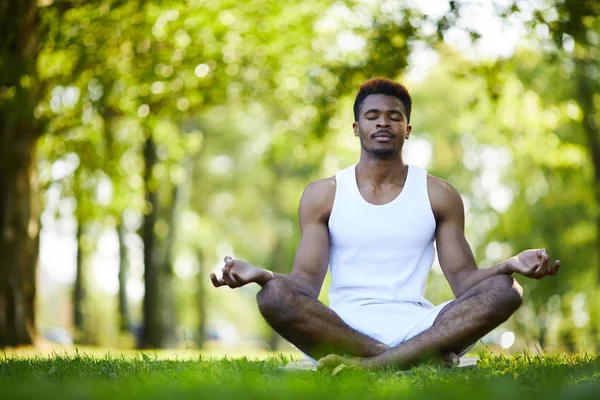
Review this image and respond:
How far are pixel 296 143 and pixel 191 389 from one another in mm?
14028

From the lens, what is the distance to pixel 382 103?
20.9 feet

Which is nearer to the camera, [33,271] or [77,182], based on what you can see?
[33,271]

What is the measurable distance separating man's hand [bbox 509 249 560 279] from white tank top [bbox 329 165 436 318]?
2.53ft

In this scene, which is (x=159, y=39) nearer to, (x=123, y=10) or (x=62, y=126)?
(x=123, y=10)

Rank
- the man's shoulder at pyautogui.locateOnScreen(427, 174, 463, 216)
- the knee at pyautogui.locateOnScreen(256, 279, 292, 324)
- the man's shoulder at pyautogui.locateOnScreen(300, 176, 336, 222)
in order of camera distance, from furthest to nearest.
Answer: the man's shoulder at pyautogui.locateOnScreen(300, 176, 336, 222) → the man's shoulder at pyautogui.locateOnScreen(427, 174, 463, 216) → the knee at pyautogui.locateOnScreen(256, 279, 292, 324)

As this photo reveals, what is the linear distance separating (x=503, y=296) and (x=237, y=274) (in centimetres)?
168

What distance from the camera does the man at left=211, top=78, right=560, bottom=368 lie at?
17.9 ft

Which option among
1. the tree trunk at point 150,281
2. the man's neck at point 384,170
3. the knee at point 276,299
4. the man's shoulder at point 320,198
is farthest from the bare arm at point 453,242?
the tree trunk at point 150,281

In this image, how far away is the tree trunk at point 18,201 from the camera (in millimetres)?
13227

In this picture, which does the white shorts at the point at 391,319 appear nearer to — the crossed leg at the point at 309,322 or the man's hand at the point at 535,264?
the crossed leg at the point at 309,322

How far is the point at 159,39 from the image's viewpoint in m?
14.4

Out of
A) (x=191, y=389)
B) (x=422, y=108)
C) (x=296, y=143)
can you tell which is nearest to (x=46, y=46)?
(x=296, y=143)

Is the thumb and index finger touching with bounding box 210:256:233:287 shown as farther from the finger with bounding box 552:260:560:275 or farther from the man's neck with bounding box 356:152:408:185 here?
the finger with bounding box 552:260:560:275

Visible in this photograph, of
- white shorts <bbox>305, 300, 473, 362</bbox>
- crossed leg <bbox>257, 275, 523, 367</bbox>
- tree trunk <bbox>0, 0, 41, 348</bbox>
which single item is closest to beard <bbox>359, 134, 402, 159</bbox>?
white shorts <bbox>305, 300, 473, 362</bbox>
